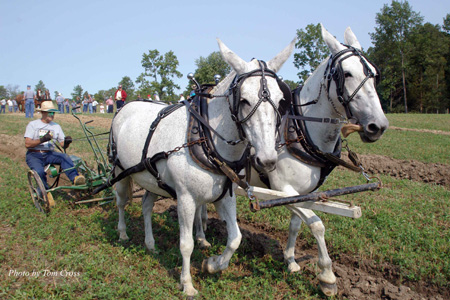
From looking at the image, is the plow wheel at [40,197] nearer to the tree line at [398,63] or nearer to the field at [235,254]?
the field at [235,254]

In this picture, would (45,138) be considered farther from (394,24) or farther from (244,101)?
(394,24)

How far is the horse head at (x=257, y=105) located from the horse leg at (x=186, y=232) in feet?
3.18

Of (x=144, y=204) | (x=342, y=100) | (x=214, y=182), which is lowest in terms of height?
(x=144, y=204)

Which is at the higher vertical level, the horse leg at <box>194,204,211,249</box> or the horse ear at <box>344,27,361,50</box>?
the horse ear at <box>344,27,361,50</box>

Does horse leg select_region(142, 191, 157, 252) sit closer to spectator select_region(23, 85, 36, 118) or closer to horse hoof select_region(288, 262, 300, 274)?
horse hoof select_region(288, 262, 300, 274)

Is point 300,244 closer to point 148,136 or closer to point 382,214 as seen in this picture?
point 382,214

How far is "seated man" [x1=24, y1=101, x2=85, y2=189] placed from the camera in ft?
20.2

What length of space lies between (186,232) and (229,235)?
0.47 metres

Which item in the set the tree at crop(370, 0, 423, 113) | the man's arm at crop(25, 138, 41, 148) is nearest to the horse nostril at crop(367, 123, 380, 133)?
the man's arm at crop(25, 138, 41, 148)

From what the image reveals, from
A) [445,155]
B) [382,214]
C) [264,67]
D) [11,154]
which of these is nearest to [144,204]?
[264,67]

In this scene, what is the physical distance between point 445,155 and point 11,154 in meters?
14.5

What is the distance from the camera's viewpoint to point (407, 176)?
29.2ft

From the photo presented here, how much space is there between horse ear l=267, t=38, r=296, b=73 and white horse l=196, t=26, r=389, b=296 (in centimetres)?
62

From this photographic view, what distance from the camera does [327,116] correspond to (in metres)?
3.79
